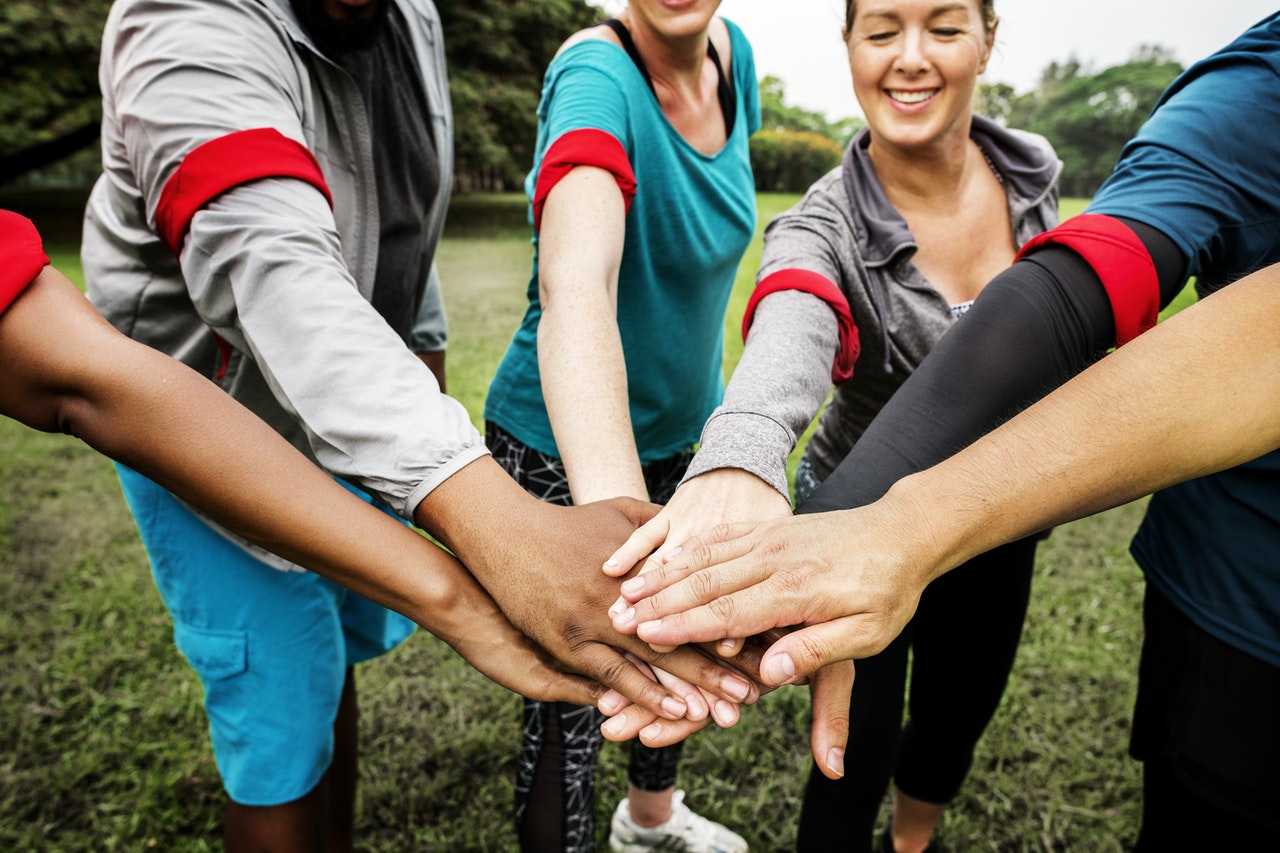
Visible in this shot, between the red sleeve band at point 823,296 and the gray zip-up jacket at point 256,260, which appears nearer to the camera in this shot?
the gray zip-up jacket at point 256,260

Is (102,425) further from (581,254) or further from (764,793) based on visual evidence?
(764,793)

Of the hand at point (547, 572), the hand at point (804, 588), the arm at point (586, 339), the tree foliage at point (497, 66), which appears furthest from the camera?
the tree foliage at point (497, 66)

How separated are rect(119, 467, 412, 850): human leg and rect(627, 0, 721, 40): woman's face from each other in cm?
149

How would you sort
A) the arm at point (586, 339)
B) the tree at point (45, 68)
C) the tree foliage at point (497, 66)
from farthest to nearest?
the tree foliage at point (497, 66) < the tree at point (45, 68) < the arm at point (586, 339)

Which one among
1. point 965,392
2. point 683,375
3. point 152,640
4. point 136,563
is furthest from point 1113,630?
point 136,563

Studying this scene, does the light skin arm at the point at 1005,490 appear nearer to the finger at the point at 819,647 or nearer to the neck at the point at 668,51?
the finger at the point at 819,647

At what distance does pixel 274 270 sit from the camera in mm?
1319

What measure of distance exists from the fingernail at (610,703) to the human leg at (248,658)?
759mm

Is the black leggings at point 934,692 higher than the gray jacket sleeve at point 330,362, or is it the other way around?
the gray jacket sleeve at point 330,362

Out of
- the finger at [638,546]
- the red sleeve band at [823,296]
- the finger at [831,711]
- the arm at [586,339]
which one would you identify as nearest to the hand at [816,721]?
the finger at [831,711]

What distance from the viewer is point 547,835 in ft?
6.74

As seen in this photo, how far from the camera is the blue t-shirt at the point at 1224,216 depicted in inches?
50.1

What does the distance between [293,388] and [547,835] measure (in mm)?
1349

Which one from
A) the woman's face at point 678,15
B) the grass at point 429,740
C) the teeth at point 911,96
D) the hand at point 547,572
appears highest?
the woman's face at point 678,15
